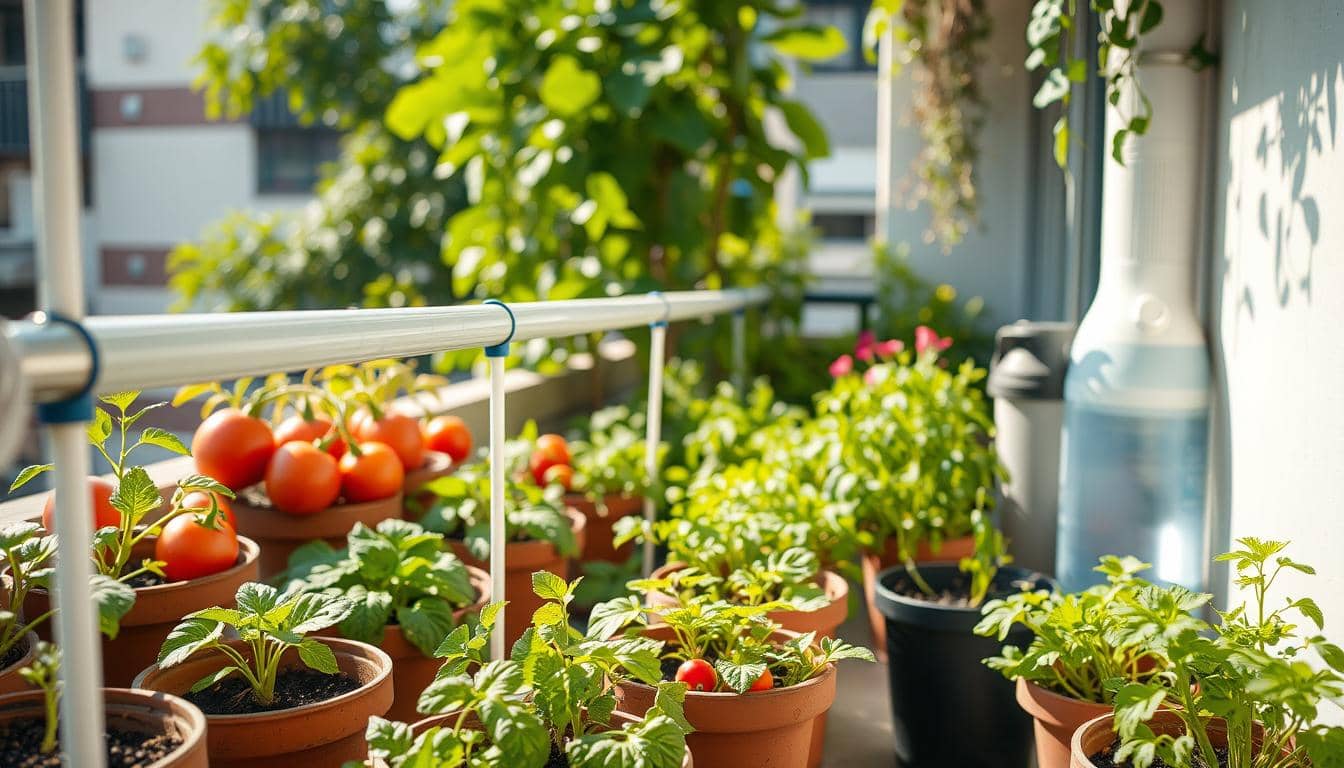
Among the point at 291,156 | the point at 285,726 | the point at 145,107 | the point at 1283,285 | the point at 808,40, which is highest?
the point at 145,107

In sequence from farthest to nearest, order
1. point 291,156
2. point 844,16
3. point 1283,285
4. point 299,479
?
point 291,156
point 844,16
point 299,479
point 1283,285

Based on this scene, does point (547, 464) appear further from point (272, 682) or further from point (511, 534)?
point (272, 682)

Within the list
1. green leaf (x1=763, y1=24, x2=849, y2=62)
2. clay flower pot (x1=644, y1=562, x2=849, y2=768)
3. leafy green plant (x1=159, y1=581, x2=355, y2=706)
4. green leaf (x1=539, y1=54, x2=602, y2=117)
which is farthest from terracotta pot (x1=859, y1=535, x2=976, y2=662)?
green leaf (x1=763, y1=24, x2=849, y2=62)

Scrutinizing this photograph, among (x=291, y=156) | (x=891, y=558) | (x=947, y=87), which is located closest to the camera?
(x=891, y=558)

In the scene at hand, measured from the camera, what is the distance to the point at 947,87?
12.8ft

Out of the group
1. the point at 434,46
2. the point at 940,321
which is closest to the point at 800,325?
the point at 940,321

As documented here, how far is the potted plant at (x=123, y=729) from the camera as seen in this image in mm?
990

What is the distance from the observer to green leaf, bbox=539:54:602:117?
340 centimetres

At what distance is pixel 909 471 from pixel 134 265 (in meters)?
14.8

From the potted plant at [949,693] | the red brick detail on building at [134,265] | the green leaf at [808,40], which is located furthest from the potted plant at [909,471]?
the red brick detail on building at [134,265]

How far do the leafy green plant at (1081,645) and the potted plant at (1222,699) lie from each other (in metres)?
0.05

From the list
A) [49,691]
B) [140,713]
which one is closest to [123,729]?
[140,713]

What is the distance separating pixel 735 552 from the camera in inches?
74.7

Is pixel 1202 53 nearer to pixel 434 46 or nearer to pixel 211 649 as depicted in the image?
pixel 211 649
